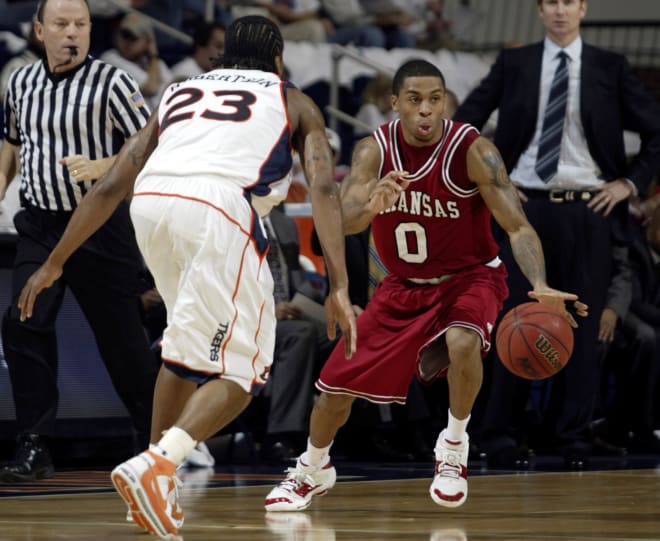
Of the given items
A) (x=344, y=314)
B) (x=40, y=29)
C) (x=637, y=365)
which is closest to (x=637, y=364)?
(x=637, y=365)

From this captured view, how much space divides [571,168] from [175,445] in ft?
11.8

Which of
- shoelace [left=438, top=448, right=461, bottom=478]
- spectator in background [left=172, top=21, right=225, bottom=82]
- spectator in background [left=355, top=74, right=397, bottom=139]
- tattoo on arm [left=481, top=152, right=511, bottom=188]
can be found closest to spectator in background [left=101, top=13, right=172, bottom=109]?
spectator in background [left=172, top=21, right=225, bottom=82]

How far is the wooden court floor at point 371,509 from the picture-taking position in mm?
3734

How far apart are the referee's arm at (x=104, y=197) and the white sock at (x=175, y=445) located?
0.82 meters

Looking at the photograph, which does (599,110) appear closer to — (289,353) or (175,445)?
(289,353)

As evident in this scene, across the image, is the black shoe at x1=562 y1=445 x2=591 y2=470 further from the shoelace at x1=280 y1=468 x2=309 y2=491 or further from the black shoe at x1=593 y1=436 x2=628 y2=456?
the shoelace at x1=280 y1=468 x2=309 y2=491

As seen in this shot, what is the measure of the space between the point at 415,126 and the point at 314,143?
1151 mm

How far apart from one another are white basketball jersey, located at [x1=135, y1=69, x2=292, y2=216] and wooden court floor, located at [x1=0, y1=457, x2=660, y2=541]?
0.99 meters

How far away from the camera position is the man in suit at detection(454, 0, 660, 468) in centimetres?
674

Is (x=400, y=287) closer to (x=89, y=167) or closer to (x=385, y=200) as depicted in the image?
(x=385, y=200)

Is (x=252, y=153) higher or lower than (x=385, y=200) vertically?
higher

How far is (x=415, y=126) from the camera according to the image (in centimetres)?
525

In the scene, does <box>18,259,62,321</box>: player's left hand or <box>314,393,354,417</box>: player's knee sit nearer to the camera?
<box>18,259,62,321</box>: player's left hand

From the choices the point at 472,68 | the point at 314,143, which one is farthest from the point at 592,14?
the point at 314,143
